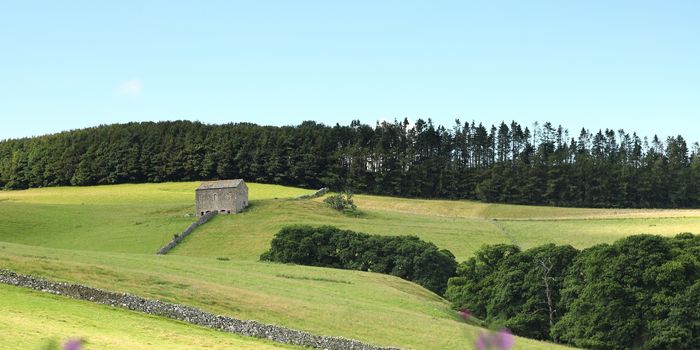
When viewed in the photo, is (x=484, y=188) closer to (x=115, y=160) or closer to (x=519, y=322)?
(x=115, y=160)

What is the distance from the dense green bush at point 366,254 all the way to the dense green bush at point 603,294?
10.8 meters

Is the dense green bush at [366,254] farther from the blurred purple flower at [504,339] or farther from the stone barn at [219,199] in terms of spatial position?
the blurred purple flower at [504,339]

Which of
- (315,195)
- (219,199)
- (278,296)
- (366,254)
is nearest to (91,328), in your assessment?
(278,296)

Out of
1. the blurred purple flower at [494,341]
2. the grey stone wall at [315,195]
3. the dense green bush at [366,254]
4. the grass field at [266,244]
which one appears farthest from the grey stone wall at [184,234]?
the blurred purple flower at [494,341]

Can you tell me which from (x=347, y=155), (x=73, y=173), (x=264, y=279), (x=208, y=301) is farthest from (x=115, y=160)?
(x=208, y=301)

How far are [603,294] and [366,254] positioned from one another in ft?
105

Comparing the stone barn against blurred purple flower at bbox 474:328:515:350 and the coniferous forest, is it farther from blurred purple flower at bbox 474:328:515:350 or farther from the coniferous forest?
blurred purple flower at bbox 474:328:515:350

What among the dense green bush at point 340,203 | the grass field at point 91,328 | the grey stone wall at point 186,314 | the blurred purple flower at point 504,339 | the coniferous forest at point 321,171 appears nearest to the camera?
the blurred purple flower at point 504,339

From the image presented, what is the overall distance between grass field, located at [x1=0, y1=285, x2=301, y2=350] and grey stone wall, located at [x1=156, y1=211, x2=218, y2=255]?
4937cm

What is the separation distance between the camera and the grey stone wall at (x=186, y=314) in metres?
36.6

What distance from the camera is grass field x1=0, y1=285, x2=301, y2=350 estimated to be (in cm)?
2909

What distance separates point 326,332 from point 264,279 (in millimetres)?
19040

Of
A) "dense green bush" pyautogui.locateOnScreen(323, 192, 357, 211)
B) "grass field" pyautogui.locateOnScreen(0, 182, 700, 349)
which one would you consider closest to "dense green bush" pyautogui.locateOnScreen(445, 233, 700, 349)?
"grass field" pyautogui.locateOnScreen(0, 182, 700, 349)

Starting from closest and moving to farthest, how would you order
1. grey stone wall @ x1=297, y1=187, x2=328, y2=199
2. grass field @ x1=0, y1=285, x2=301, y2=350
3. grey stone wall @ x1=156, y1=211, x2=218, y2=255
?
grass field @ x1=0, y1=285, x2=301, y2=350 → grey stone wall @ x1=156, y1=211, x2=218, y2=255 → grey stone wall @ x1=297, y1=187, x2=328, y2=199
